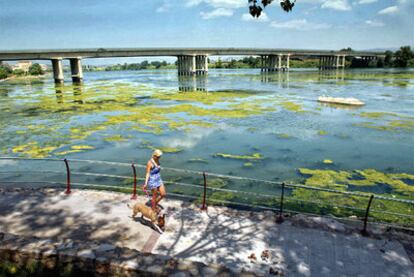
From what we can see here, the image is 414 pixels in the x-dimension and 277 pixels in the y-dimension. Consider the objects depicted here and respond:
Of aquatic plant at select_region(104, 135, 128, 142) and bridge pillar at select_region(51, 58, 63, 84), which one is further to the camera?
bridge pillar at select_region(51, 58, 63, 84)

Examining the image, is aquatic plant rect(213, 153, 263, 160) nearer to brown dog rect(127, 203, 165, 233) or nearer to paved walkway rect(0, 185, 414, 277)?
paved walkway rect(0, 185, 414, 277)

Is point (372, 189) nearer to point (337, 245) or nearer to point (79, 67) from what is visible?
point (337, 245)

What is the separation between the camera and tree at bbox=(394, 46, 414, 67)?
161625 mm

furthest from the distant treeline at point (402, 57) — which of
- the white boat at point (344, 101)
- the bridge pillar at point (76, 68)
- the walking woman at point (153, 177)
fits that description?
the walking woman at point (153, 177)

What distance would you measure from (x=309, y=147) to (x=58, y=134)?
2159 cm

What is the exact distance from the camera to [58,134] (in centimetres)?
2809

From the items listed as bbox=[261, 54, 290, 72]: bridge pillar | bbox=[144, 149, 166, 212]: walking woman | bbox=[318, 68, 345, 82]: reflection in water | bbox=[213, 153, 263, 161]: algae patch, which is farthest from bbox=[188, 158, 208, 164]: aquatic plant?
bbox=[261, 54, 290, 72]: bridge pillar

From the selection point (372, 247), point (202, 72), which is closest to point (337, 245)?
point (372, 247)

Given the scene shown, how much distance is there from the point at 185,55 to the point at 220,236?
130989mm

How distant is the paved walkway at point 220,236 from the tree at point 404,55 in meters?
188

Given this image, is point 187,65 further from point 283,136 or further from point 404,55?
point 283,136

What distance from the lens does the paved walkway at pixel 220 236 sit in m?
7.40

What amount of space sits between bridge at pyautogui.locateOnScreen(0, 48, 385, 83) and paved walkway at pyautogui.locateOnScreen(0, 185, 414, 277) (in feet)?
316

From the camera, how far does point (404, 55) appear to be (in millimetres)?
162250
